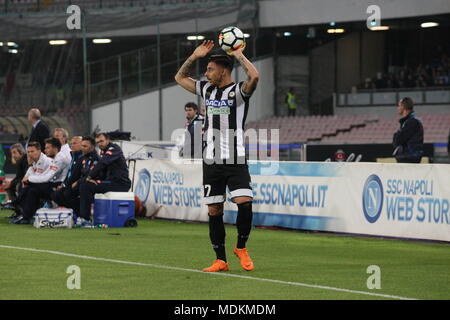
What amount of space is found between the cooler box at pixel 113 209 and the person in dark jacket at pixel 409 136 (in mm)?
4476

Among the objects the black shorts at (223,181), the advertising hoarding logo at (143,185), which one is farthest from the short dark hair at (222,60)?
the advertising hoarding logo at (143,185)

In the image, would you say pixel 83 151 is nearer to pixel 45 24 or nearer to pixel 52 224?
pixel 52 224

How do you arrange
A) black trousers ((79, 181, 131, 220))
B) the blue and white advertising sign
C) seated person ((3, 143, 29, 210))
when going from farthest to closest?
seated person ((3, 143, 29, 210)) → black trousers ((79, 181, 131, 220)) → the blue and white advertising sign

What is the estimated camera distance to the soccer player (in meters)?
9.88

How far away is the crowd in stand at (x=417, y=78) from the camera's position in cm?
4084

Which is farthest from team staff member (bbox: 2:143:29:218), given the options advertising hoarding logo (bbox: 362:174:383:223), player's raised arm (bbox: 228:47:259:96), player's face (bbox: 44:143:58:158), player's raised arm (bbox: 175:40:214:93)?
player's raised arm (bbox: 228:47:259:96)

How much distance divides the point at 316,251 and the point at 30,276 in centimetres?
427

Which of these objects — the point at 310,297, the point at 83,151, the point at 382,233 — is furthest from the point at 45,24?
the point at 310,297

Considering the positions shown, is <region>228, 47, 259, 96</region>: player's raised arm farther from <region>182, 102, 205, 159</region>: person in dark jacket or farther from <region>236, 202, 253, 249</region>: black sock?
<region>182, 102, 205, 159</region>: person in dark jacket

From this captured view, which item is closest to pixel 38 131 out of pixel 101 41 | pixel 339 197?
pixel 339 197

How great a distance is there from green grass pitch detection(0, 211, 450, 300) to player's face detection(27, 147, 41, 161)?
1.65 meters

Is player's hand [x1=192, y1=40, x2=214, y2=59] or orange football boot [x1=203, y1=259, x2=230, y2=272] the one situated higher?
player's hand [x1=192, y1=40, x2=214, y2=59]

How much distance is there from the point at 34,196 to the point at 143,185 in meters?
2.96

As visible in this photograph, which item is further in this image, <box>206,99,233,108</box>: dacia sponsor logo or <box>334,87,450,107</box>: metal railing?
<box>334,87,450,107</box>: metal railing
